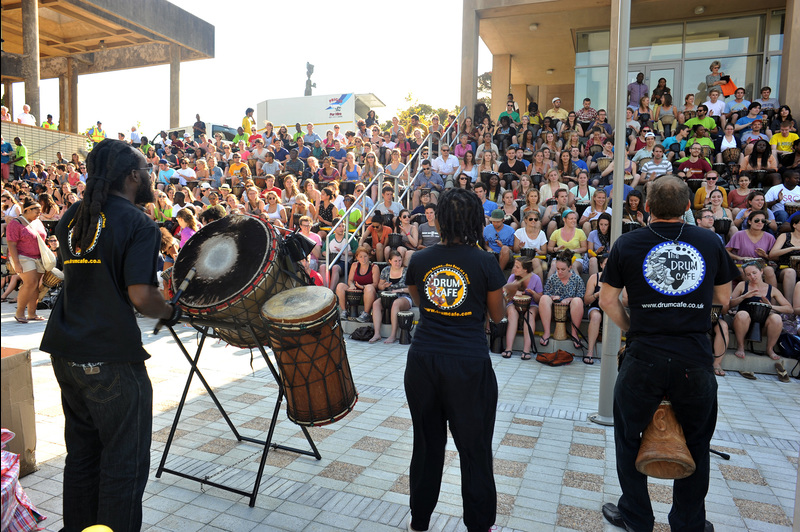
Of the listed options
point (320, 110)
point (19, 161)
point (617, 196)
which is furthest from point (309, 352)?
point (320, 110)

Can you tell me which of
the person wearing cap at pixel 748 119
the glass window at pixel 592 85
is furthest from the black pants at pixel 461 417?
the glass window at pixel 592 85

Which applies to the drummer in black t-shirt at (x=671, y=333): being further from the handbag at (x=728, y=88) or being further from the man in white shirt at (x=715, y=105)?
the handbag at (x=728, y=88)

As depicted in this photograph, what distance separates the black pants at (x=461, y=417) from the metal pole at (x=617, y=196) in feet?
7.51

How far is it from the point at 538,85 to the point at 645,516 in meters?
22.3

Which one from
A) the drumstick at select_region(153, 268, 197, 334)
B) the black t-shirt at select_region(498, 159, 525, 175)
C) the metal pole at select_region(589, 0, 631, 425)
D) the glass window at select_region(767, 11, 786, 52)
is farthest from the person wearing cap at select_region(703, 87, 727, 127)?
the drumstick at select_region(153, 268, 197, 334)

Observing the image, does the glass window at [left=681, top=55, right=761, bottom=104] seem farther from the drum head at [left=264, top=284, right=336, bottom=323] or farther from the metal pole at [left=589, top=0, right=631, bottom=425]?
the drum head at [left=264, top=284, right=336, bottom=323]

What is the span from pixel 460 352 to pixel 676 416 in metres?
1.18

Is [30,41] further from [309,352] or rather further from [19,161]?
[309,352]

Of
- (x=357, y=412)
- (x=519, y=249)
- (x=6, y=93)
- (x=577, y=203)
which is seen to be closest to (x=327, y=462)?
(x=357, y=412)

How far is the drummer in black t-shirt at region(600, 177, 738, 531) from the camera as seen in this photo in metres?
2.72

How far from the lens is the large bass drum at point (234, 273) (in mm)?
3088

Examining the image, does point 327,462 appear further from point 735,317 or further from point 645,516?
point 735,317

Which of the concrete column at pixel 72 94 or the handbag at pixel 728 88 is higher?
the concrete column at pixel 72 94

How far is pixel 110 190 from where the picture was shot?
2494 mm
